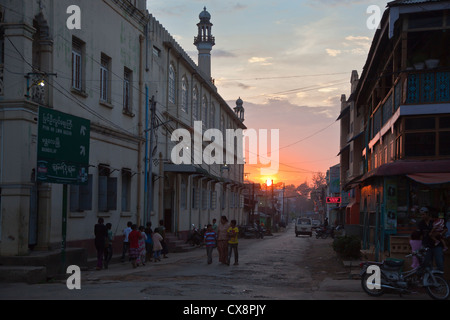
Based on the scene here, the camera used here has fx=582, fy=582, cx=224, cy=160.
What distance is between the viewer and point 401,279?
1291cm

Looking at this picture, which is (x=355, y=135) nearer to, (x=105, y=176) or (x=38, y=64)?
(x=105, y=176)

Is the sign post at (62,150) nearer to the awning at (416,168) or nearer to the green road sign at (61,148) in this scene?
the green road sign at (61,148)

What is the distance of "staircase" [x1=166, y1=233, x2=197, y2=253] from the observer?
31734mm

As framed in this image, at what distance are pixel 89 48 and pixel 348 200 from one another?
28.6 metres

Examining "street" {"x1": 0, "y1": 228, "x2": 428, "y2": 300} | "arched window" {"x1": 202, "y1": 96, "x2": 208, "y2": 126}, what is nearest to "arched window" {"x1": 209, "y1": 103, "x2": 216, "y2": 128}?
"arched window" {"x1": 202, "y1": 96, "x2": 208, "y2": 126}

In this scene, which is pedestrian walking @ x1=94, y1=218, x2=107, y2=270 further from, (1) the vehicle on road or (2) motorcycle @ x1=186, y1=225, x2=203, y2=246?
(1) the vehicle on road

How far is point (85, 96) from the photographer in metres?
21.6

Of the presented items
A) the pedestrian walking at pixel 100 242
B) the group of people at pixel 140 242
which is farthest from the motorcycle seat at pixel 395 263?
the pedestrian walking at pixel 100 242

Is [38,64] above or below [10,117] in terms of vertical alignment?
above

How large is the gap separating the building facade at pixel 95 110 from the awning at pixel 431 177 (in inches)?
411

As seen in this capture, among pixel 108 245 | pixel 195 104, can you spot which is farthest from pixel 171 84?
pixel 108 245

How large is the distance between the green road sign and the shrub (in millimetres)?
9576

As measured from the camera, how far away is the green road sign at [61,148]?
51.7ft

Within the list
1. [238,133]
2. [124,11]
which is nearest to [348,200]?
[238,133]
